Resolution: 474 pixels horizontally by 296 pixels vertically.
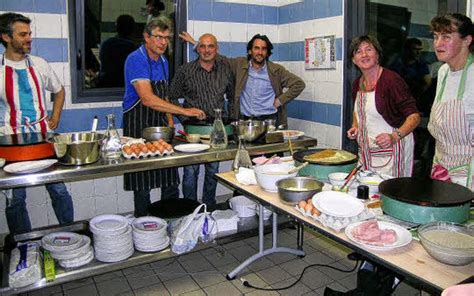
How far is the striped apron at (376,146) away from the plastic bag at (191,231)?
47.6 inches

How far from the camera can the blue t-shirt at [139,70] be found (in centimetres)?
321

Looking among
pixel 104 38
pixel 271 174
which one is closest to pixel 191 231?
pixel 271 174

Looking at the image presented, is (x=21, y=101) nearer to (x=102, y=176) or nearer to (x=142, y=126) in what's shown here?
(x=142, y=126)

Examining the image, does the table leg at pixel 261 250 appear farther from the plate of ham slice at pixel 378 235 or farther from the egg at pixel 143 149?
the plate of ham slice at pixel 378 235

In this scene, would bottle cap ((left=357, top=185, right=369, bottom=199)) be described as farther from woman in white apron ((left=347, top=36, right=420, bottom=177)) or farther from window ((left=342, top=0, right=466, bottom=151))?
window ((left=342, top=0, right=466, bottom=151))

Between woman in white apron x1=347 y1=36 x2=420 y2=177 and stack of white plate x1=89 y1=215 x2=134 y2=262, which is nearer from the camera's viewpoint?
stack of white plate x1=89 y1=215 x2=134 y2=262

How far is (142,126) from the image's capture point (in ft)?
11.4

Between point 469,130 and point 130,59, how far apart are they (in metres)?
2.44

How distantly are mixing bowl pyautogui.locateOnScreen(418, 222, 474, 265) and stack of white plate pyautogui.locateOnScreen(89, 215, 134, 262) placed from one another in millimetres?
1859

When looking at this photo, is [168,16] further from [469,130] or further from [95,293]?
[469,130]

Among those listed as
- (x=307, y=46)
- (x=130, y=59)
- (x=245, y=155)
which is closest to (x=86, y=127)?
(x=130, y=59)

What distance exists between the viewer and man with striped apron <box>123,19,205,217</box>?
10.5 feet

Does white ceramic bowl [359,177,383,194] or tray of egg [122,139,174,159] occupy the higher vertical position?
tray of egg [122,139,174,159]

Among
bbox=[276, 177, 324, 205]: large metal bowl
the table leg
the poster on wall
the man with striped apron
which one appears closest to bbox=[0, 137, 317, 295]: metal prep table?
the table leg
